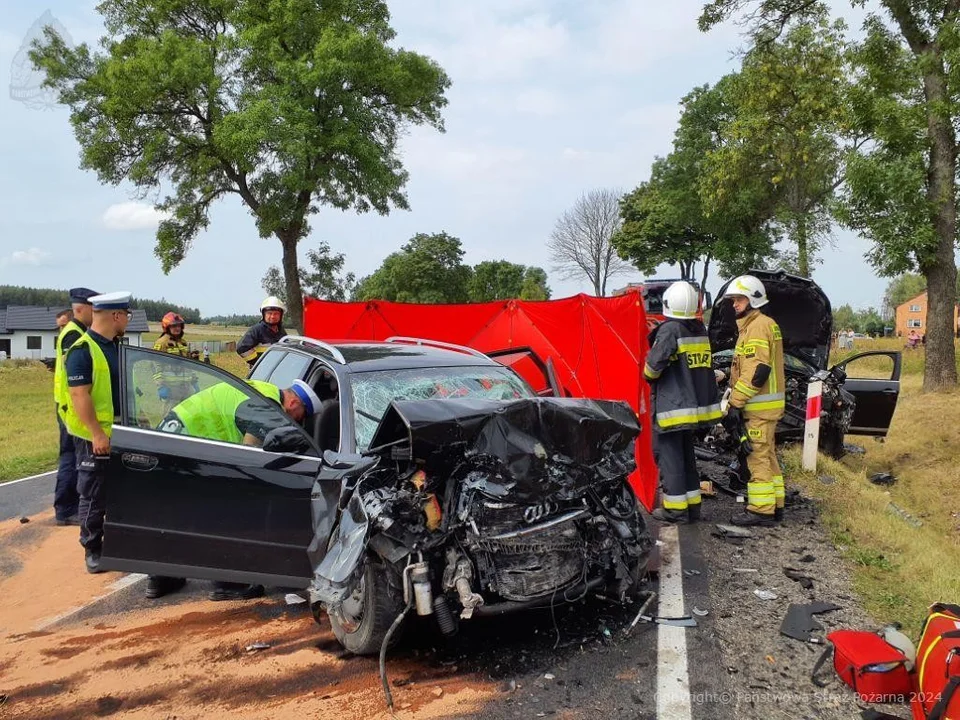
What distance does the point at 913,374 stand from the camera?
20.2 m

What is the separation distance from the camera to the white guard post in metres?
6.94

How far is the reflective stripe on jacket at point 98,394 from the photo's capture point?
432 centimetres

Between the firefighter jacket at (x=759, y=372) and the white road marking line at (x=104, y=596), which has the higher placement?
the firefighter jacket at (x=759, y=372)

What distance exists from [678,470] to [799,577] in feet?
4.17

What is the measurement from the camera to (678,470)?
5.29 m

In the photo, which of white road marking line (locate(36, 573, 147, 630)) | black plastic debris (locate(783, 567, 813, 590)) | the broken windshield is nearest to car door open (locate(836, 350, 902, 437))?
black plastic debris (locate(783, 567, 813, 590))

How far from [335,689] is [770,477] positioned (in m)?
3.88

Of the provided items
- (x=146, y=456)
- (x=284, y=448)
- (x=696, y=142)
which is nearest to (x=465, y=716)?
(x=284, y=448)

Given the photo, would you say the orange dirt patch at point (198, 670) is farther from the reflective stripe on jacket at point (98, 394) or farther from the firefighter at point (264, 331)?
the firefighter at point (264, 331)

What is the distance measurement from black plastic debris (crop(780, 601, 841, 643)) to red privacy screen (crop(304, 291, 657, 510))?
181 cm

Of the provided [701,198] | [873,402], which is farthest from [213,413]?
[701,198]

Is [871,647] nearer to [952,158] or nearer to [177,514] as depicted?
[177,514]

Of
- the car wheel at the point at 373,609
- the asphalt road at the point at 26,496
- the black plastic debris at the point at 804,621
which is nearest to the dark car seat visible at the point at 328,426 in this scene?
the car wheel at the point at 373,609

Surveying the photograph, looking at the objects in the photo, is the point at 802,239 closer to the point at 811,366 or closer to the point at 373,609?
the point at 811,366
